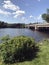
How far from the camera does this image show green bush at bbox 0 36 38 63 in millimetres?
13773

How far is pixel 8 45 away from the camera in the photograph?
48.2 ft

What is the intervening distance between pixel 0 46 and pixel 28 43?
2.91 m

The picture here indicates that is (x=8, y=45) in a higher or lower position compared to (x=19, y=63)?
higher

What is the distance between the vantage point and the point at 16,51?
46.0 ft

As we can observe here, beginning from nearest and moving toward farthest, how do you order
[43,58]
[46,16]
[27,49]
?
[43,58] → [27,49] → [46,16]

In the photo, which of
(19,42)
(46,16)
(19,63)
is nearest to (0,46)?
(19,42)

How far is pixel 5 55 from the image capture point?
44.9 feet

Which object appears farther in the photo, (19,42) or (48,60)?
(19,42)

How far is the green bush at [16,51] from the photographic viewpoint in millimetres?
13773

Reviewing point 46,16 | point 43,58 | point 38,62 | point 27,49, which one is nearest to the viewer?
point 38,62

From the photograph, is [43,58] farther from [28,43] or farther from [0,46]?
[0,46]

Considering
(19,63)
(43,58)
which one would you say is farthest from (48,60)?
(19,63)

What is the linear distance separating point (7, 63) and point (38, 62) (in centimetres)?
274

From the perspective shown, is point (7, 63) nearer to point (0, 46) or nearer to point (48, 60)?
point (0, 46)
